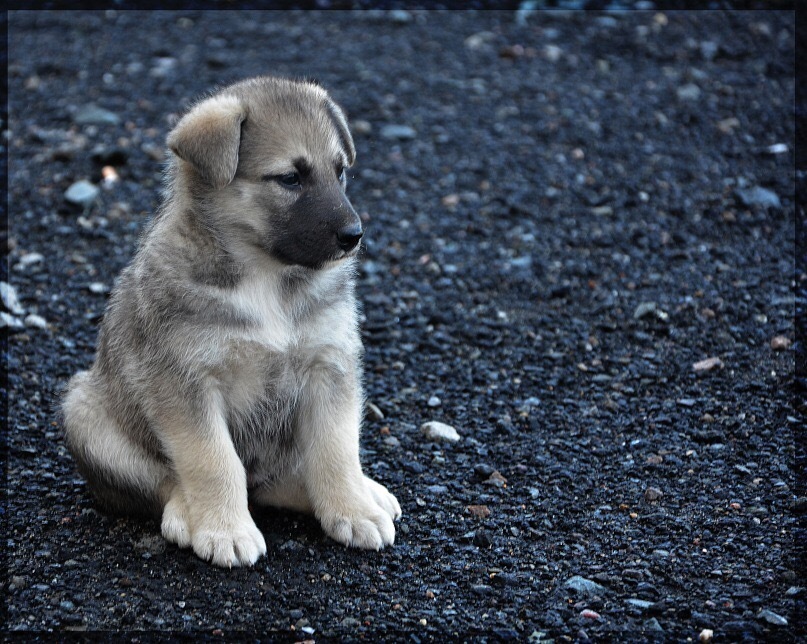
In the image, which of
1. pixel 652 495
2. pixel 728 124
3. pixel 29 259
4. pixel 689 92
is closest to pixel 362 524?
pixel 652 495

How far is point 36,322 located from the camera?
6.82 metres

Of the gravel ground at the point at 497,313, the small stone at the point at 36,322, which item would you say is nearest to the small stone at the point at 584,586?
the gravel ground at the point at 497,313

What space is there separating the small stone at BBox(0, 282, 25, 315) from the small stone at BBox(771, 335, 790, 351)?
15.3 feet

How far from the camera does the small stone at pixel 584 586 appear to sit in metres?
4.43

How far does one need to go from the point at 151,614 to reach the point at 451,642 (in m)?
1.19

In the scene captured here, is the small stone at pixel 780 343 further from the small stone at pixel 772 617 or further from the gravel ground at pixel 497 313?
the small stone at pixel 772 617

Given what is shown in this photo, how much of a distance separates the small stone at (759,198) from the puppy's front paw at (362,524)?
15.1 feet

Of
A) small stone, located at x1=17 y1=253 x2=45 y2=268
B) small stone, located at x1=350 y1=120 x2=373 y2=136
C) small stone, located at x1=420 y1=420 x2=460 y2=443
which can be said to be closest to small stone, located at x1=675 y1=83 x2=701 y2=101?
small stone, located at x1=350 y1=120 x2=373 y2=136

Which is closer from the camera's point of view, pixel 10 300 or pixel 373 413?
pixel 373 413

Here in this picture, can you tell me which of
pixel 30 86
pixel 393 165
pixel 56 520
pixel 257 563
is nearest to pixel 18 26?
pixel 30 86

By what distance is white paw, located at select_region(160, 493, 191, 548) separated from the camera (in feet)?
15.3

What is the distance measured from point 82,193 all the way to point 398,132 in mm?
2751

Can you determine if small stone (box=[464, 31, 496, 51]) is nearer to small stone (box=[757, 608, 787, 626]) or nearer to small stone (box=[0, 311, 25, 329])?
small stone (box=[0, 311, 25, 329])

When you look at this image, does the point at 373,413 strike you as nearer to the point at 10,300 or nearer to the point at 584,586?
the point at 584,586
